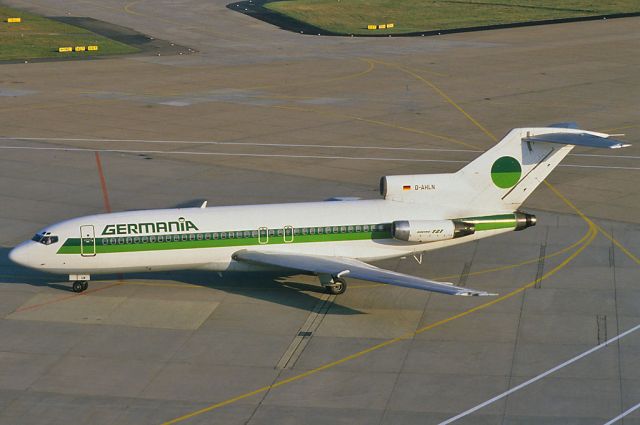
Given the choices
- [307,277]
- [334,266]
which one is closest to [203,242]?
[307,277]

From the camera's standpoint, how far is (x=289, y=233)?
36.6 meters

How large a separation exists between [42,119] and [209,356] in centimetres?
3877

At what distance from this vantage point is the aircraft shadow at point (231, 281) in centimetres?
3666

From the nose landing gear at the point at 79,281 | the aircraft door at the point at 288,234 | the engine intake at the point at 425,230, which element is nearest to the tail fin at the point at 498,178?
the engine intake at the point at 425,230

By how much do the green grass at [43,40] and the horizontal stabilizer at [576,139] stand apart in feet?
198

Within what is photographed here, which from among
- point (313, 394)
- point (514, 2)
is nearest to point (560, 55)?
point (514, 2)

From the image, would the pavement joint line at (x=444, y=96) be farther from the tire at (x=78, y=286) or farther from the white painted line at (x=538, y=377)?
the tire at (x=78, y=286)

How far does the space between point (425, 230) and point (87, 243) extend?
12.1m

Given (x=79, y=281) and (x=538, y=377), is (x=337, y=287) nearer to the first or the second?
(x=538, y=377)

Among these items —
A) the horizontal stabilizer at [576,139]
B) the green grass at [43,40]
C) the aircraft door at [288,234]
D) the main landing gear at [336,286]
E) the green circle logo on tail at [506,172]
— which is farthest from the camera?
the green grass at [43,40]

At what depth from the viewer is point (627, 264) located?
128 feet

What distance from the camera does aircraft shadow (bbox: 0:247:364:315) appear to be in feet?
120

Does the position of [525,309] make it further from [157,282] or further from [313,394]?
[157,282]

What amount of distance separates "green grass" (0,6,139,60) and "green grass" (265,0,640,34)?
76.9ft
